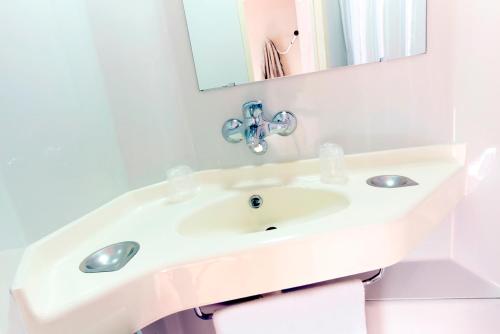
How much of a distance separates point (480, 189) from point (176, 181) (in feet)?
2.69

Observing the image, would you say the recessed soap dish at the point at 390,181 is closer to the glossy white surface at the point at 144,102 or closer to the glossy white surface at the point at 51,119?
the glossy white surface at the point at 144,102

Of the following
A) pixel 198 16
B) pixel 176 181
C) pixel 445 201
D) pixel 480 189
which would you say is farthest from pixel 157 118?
pixel 480 189

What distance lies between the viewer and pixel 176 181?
33.0 inches

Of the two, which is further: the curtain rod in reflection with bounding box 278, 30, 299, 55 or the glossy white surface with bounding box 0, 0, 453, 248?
the curtain rod in reflection with bounding box 278, 30, 299, 55

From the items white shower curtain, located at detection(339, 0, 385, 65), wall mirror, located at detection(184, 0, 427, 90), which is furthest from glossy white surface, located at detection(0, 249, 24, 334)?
white shower curtain, located at detection(339, 0, 385, 65)

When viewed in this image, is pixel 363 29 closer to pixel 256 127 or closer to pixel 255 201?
pixel 256 127

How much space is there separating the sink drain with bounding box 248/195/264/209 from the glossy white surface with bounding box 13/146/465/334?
0.24 m

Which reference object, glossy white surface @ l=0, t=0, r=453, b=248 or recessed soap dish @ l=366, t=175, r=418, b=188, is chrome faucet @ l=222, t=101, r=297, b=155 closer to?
glossy white surface @ l=0, t=0, r=453, b=248

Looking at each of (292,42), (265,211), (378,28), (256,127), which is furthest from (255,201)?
(378,28)

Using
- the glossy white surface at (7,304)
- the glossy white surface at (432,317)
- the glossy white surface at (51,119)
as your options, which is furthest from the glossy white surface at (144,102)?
the glossy white surface at (432,317)

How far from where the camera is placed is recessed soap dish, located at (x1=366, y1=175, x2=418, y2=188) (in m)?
0.67

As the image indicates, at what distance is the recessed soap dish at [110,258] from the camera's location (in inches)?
19.7

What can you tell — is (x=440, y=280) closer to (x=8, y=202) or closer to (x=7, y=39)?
(x=8, y=202)

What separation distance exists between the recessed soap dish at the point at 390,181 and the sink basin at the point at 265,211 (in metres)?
0.11
